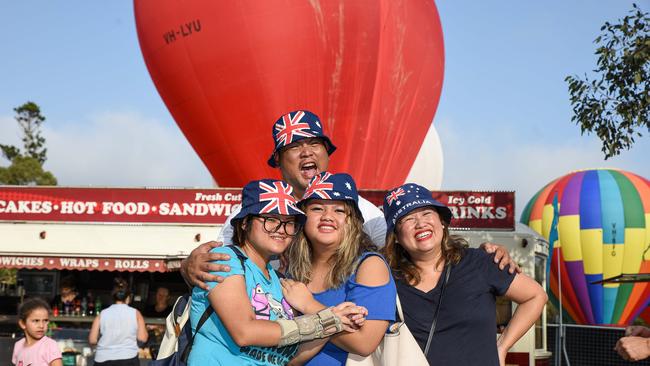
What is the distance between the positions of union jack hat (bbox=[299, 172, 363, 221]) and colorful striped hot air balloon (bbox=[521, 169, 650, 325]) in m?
19.4

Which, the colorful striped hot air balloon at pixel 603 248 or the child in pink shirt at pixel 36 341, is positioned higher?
the colorful striped hot air balloon at pixel 603 248

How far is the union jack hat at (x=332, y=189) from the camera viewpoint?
3115 mm

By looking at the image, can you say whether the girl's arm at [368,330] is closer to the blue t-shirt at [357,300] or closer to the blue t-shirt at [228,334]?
Answer: the blue t-shirt at [357,300]

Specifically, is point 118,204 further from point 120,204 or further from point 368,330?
point 368,330

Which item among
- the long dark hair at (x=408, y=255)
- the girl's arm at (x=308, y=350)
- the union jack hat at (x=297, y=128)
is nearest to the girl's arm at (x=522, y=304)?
the long dark hair at (x=408, y=255)

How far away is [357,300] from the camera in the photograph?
289 cm

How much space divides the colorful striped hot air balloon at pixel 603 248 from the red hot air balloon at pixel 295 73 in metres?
9.36

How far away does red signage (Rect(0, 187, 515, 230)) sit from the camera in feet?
40.9

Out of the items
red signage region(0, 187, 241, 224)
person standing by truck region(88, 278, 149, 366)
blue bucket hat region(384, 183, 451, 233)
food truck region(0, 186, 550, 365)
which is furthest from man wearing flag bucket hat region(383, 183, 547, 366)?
red signage region(0, 187, 241, 224)

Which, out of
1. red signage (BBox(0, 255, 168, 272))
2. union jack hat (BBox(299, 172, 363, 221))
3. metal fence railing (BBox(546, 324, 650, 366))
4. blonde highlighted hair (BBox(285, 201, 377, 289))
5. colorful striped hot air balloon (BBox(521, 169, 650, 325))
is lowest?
blonde highlighted hair (BBox(285, 201, 377, 289))

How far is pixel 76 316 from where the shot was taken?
44.3 ft

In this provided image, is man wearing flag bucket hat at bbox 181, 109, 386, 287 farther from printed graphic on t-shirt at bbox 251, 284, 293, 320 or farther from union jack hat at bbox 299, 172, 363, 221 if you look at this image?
printed graphic on t-shirt at bbox 251, 284, 293, 320

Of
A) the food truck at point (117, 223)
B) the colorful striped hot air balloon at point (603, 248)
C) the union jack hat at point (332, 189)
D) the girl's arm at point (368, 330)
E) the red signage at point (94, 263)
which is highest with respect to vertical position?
the colorful striped hot air balloon at point (603, 248)

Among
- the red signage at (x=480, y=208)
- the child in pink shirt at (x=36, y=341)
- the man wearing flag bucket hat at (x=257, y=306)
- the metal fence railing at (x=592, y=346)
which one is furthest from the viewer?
the red signage at (x=480, y=208)
